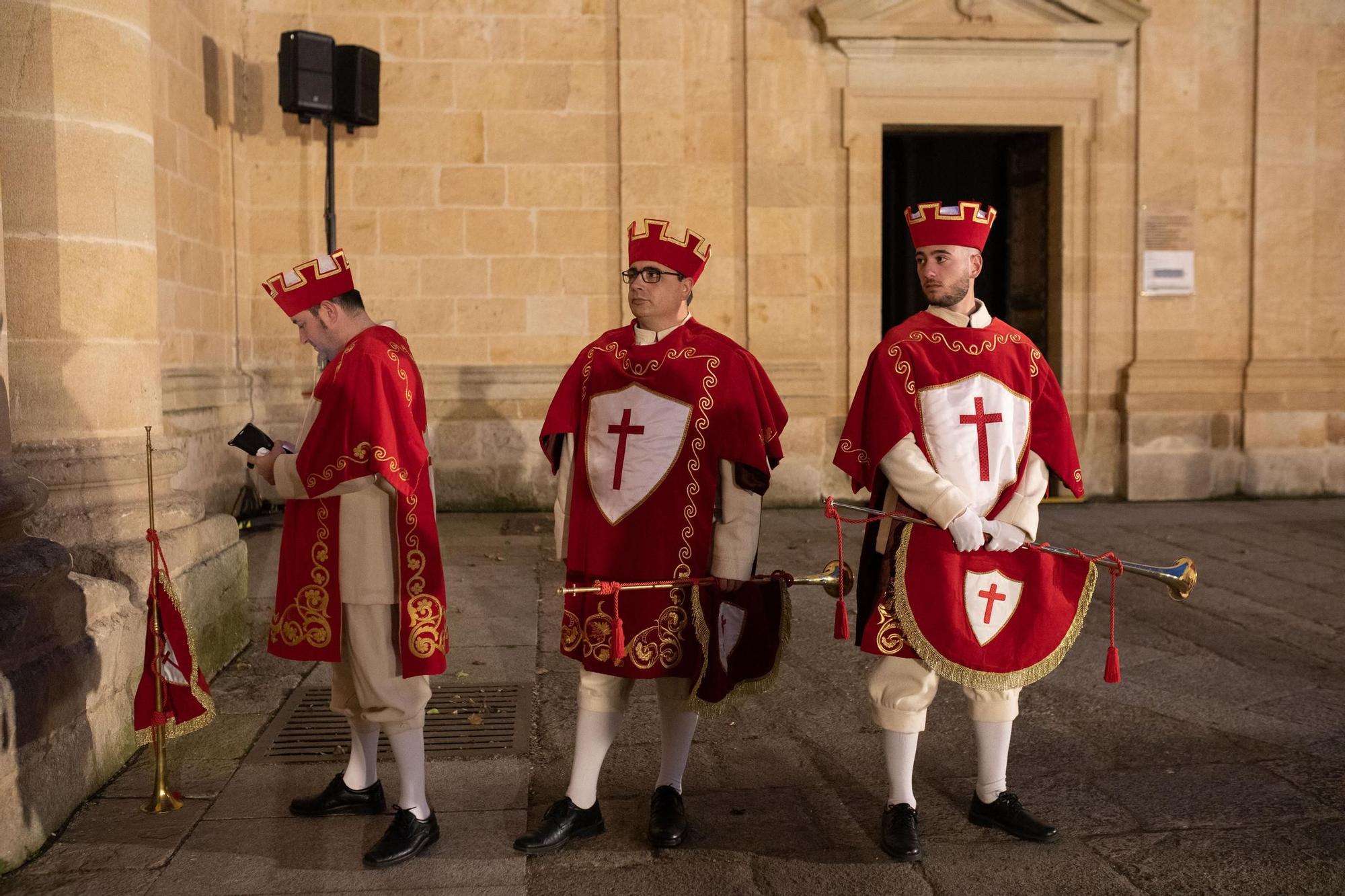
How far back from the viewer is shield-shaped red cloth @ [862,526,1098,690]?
10.8 feet

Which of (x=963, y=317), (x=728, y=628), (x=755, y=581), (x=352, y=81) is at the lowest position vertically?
(x=728, y=628)

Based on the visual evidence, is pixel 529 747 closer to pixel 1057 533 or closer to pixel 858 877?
pixel 858 877

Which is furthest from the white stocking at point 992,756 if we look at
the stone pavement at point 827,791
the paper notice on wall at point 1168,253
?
the paper notice on wall at point 1168,253

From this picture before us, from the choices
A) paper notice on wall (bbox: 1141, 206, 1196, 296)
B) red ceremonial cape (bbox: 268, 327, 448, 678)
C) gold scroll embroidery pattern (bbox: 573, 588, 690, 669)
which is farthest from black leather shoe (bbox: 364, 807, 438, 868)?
paper notice on wall (bbox: 1141, 206, 1196, 296)

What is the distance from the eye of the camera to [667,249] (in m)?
3.36

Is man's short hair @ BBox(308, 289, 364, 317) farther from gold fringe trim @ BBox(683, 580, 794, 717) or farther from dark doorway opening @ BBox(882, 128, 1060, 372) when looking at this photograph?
dark doorway opening @ BBox(882, 128, 1060, 372)

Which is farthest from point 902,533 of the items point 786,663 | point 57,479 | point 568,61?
point 568,61

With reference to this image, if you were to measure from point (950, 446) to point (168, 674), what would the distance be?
222 cm

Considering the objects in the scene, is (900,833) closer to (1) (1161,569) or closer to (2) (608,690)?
(2) (608,690)

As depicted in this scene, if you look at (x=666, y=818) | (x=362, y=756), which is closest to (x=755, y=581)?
(x=666, y=818)

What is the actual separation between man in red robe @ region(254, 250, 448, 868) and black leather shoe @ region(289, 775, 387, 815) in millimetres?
292

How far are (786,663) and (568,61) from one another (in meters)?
5.93

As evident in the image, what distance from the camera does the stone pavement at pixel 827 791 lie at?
3.14m

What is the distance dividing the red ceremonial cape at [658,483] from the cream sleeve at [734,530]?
3 centimetres
